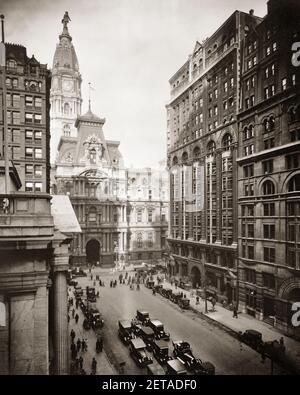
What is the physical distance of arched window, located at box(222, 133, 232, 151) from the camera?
104 ft

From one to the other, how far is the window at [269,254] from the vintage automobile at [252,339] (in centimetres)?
602

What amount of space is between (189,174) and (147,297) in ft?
54.0

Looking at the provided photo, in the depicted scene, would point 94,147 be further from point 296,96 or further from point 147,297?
point 296,96

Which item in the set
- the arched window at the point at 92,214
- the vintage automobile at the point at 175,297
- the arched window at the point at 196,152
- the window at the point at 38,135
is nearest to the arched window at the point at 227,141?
the arched window at the point at 196,152

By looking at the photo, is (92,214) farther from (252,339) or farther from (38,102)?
(252,339)

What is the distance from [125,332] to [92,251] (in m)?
35.3

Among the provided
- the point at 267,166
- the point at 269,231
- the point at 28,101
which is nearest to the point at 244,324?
→ the point at 269,231

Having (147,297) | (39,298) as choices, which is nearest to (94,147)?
(147,297)

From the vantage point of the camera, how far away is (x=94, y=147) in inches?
2167

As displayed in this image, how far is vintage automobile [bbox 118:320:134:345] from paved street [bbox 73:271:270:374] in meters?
0.46

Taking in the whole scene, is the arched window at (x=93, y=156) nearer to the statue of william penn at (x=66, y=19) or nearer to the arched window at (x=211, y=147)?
the arched window at (x=211, y=147)

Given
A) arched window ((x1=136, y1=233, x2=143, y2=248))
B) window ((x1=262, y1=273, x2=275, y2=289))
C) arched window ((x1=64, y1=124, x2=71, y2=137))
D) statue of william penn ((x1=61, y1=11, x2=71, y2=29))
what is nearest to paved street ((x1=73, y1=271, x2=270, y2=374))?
window ((x1=262, y1=273, x2=275, y2=289))

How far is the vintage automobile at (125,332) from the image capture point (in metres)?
22.4
